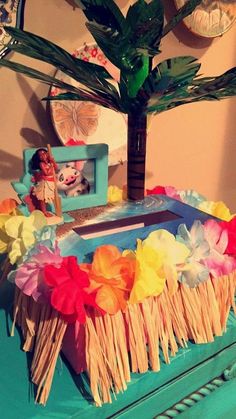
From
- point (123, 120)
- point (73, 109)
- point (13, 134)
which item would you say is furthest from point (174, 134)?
point (13, 134)

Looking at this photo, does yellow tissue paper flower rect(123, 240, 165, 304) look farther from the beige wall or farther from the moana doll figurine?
the beige wall

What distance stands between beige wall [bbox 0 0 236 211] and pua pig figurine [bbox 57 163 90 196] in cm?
25

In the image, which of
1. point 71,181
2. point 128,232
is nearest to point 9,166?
point 71,181

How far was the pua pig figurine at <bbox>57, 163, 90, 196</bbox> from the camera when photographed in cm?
81

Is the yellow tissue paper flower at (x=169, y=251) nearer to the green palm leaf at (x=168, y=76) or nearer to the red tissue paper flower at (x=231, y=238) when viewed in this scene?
the red tissue paper flower at (x=231, y=238)

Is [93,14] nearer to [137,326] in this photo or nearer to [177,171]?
[137,326]

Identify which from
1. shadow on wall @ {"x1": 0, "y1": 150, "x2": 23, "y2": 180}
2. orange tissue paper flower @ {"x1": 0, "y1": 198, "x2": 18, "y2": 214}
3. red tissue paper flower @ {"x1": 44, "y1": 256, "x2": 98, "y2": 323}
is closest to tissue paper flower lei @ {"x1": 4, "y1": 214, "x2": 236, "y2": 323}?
red tissue paper flower @ {"x1": 44, "y1": 256, "x2": 98, "y2": 323}

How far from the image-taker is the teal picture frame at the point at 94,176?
76 centimetres

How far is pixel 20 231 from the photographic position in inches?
28.0

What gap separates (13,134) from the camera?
39.2 inches

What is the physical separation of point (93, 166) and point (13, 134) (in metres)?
0.27

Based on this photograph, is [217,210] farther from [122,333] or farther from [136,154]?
[122,333]

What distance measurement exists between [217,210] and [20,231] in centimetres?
42

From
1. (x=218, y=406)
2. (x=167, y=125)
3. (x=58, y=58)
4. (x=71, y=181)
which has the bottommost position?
(x=218, y=406)
